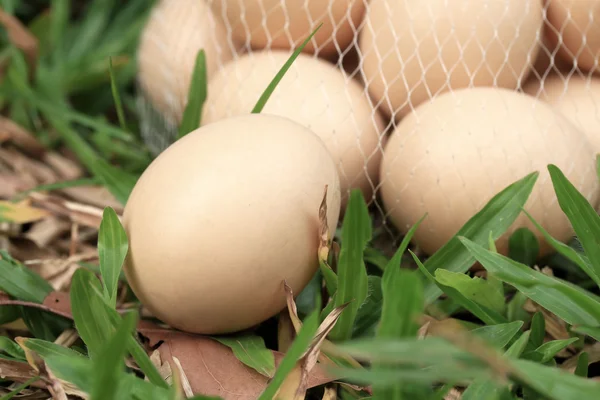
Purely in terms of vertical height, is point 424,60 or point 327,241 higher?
point 424,60

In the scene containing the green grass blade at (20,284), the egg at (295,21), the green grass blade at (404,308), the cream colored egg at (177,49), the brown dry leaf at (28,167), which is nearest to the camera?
the green grass blade at (404,308)

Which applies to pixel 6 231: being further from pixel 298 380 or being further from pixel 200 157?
pixel 298 380

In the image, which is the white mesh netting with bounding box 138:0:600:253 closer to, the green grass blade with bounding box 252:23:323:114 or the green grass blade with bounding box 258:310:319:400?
the green grass blade with bounding box 252:23:323:114

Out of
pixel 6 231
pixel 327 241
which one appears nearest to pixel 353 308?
A: pixel 327 241

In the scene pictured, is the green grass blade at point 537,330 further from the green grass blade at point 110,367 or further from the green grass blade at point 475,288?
the green grass blade at point 110,367

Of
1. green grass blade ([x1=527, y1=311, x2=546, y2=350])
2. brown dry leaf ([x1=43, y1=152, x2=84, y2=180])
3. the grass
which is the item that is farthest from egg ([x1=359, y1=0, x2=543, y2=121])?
brown dry leaf ([x1=43, y1=152, x2=84, y2=180])

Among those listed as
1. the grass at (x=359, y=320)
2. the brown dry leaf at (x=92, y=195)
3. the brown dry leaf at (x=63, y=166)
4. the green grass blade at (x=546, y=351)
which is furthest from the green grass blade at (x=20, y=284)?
the green grass blade at (x=546, y=351)

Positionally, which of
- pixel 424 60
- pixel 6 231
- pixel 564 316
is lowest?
pixel 6 231

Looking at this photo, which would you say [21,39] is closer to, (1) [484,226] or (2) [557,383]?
(1) [484,226]
